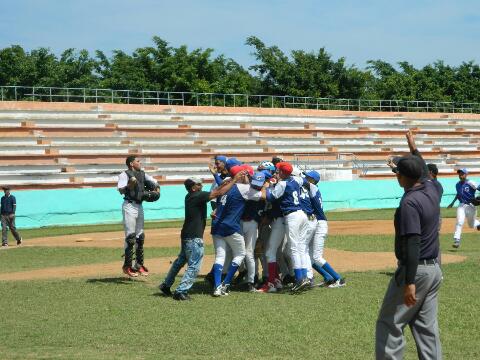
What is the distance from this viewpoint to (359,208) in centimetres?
4250

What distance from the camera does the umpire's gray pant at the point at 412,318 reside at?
7199 mm

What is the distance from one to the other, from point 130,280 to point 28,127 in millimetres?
25183

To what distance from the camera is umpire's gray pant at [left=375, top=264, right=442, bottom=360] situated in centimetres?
720

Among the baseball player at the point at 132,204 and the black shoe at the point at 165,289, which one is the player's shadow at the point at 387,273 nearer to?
the black shoe at the point at 165,289

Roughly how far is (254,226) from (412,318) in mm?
6972

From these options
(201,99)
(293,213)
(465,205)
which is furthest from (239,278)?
(201,99)

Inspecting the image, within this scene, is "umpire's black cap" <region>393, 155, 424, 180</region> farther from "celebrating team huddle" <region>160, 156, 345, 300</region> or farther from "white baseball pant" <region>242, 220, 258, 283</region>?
"white baseball pant" <region>242, 220, 258, 283</region>

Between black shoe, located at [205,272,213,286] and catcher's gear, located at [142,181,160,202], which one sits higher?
catcher's gear, located at [142,181,160,202]

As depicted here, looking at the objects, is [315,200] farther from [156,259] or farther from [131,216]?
[156,259]

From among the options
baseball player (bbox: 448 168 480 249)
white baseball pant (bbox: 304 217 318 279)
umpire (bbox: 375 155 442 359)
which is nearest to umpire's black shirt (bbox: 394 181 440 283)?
umpire (bbox: 375 155 442 359)

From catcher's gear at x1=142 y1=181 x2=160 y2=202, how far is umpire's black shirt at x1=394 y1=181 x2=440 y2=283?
27.5 feet

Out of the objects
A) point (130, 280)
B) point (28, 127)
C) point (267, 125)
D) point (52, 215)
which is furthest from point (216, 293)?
point (267, 125)

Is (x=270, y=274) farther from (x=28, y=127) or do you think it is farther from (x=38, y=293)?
(x=28, y=127)

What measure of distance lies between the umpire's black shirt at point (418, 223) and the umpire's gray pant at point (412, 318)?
0.14 meters
